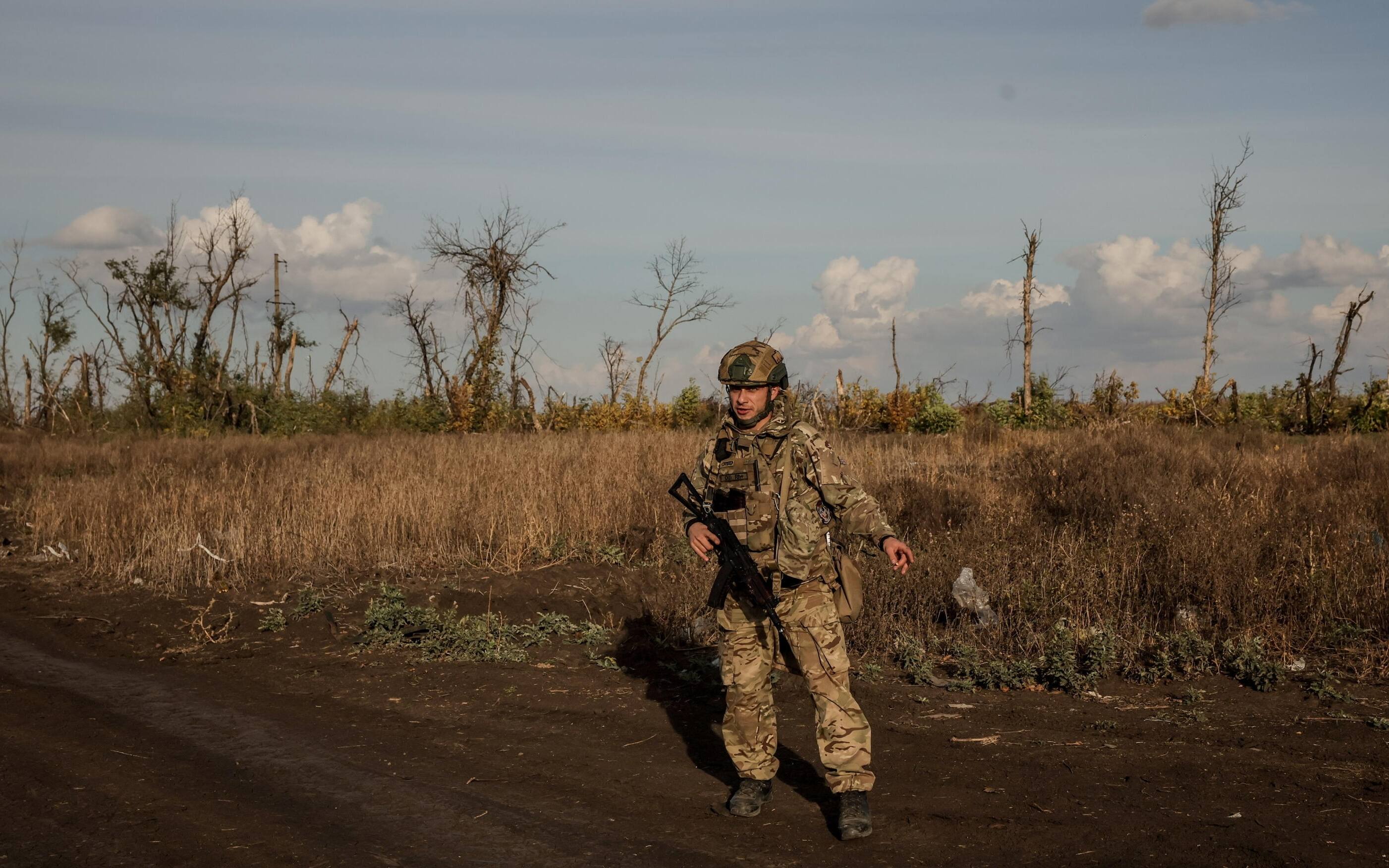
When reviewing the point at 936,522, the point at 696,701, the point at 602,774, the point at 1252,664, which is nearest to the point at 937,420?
the point at 936,522

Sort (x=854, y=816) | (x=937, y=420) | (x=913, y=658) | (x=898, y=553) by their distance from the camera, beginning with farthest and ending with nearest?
(x=937, y=420), (x=913, y=658), (x=854, y=816), (x=898, y=553)

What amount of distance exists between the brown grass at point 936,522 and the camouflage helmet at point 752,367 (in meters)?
3.52

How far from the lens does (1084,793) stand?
4.53 m

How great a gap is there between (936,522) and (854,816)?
633 cm

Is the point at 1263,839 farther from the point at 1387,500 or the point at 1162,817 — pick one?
the point at 1387,500

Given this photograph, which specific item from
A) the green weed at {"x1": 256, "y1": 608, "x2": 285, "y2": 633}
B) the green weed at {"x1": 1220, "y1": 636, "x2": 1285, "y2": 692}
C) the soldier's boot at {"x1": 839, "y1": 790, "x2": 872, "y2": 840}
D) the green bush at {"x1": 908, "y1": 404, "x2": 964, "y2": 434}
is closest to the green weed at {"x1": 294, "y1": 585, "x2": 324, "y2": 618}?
the green weed at {"x1": 256, "y1": 608, "x2": 285, "y2": 633}

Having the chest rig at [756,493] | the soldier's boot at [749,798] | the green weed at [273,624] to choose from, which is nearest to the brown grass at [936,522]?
the green weed at [273,624]

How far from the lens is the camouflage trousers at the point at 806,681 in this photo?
4152 millimetres

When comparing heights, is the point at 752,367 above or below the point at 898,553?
above

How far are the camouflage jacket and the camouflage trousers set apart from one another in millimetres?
144

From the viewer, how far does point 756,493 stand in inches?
170

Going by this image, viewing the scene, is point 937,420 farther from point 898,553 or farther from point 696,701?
point 898,553

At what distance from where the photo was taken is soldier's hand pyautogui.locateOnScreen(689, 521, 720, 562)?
14.0 feet

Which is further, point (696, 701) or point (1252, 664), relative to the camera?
point (696, 701)
